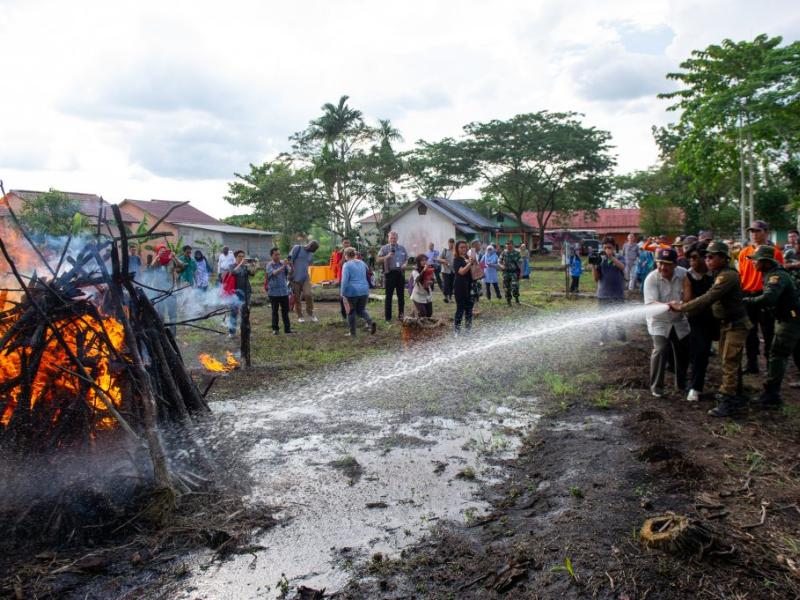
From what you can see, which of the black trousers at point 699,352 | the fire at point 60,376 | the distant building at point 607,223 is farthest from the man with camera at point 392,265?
the distant building at point 607,223

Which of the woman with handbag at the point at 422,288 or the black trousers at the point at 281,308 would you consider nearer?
the woman with handbag at the point at 422,288

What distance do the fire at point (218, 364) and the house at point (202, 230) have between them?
2724cm

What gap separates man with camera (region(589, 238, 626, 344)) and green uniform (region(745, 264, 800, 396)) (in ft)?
9.81

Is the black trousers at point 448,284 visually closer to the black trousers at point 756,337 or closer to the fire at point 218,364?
the fire at point 218,364

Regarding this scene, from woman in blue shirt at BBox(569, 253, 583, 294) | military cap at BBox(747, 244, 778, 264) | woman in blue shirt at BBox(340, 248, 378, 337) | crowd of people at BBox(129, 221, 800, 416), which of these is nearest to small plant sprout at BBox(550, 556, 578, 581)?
crowd of people at BBox(129, 221, 800, 416)

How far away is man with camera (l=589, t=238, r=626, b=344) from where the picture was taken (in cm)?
932

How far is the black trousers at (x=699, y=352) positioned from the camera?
6613mm

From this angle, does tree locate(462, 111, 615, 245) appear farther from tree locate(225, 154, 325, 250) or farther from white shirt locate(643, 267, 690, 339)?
white shirt locate(643, 267, 690, 339)

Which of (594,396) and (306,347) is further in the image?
(306,347)

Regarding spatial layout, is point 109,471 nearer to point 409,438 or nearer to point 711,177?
point 409,438

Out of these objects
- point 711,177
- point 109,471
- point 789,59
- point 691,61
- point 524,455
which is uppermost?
point 691,61

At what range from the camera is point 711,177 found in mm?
23516

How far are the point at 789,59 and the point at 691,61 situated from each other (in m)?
6.63

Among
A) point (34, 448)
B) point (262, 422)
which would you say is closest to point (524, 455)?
point (262, 422)
